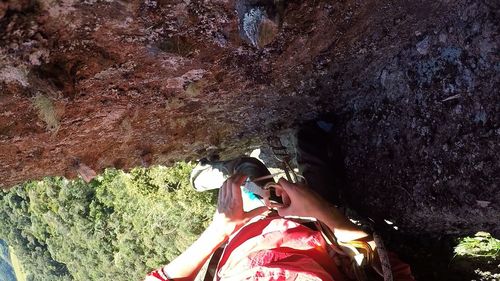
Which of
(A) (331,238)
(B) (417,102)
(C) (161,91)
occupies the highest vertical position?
(C) (161,91)

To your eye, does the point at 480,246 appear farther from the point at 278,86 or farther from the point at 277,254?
the point at 278,86

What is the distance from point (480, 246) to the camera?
2250 millimetres

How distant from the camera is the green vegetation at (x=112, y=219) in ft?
22.2

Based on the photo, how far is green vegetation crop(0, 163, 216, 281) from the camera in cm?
677

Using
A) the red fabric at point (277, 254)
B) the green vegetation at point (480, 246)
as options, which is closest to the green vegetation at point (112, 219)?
the red fabric at point (277, 254)

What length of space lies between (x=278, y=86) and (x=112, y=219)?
40.7ft

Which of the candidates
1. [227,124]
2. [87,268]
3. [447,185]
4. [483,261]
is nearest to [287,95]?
[227,124]

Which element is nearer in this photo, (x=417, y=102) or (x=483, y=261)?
(x=417, y=102)

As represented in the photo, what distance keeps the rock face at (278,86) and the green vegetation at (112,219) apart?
3.31 m

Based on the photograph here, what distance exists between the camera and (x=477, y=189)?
183 cm

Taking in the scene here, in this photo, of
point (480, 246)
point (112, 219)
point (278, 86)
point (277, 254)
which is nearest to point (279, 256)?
point (277, 254)

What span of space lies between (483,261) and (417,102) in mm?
911

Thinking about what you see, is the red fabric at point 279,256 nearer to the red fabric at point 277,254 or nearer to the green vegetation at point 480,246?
the red fabric at point 277,254

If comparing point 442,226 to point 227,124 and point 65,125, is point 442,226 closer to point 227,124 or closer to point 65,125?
point 227,124
